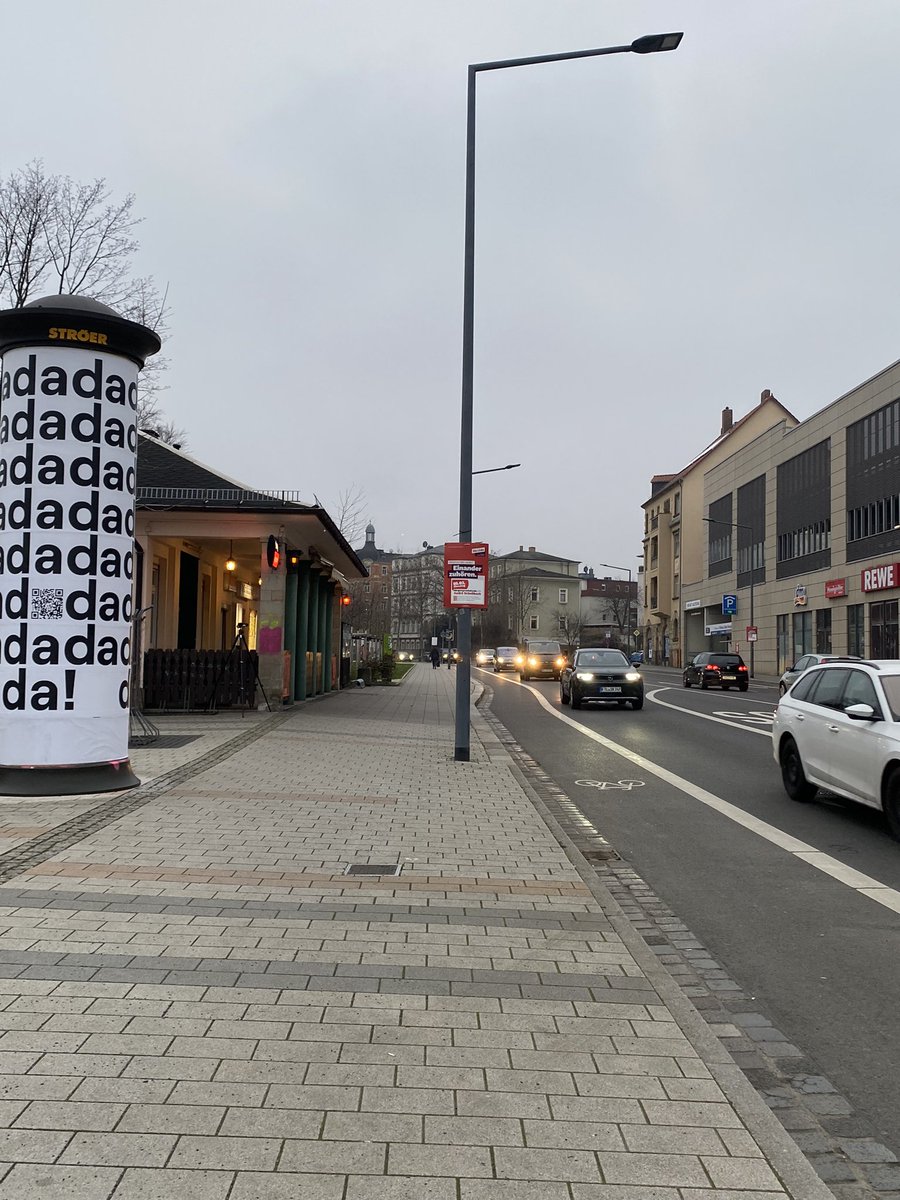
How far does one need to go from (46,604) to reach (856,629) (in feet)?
135

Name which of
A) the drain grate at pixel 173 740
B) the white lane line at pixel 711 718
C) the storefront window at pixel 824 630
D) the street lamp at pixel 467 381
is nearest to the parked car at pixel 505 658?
the storefront window at pixel 824 630

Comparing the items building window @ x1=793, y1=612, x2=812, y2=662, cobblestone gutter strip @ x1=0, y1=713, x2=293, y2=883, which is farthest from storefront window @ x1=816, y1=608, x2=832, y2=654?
cobblestone gutter strip @ x1=0, y1=713, x2=293, y2=883

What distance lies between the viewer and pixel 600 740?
16.5 metres

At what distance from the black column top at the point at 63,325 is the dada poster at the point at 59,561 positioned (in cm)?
10

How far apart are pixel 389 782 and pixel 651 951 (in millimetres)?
5750

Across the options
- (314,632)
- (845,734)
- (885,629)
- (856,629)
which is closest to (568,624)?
(856,629)

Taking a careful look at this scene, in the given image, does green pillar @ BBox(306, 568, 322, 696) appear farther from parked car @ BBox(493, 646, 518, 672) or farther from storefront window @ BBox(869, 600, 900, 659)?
parked car @ BBox(493, 646, 518, 672)

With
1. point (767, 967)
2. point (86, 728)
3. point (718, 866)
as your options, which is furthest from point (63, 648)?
point (767, 967)

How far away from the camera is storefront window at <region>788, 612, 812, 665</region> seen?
164 ft

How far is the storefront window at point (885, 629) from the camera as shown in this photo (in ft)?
131

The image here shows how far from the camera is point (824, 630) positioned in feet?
157

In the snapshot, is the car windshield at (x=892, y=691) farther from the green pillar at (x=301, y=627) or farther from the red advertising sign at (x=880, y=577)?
the red advertising sign at (x=880, y=577)

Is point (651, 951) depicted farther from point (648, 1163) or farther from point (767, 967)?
point (648, 1163)

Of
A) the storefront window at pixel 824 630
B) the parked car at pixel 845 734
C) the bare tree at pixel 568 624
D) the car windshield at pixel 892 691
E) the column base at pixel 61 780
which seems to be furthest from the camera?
the bare tree at pixel 568 624
